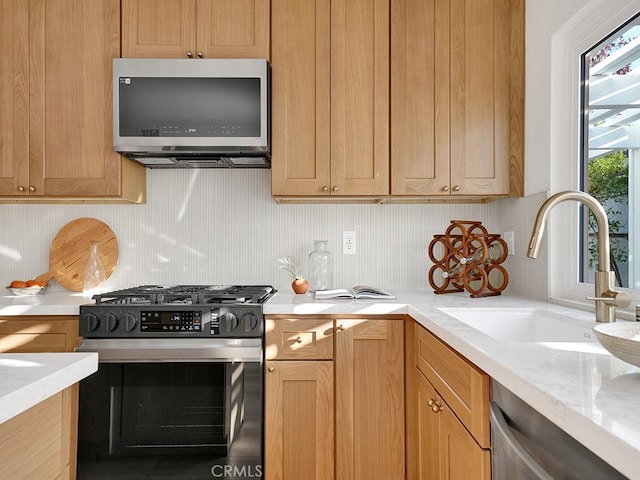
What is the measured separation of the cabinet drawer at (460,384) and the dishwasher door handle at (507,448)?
4 cm

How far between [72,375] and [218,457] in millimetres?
1261

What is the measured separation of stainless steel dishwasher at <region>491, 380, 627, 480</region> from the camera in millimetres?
696

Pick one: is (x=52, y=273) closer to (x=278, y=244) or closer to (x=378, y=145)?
(x=278, y=244)

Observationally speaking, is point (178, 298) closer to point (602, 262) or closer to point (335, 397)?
point (335, 397)

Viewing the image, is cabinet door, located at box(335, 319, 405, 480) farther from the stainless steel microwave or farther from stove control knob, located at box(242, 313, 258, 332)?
the stainless steel microwave

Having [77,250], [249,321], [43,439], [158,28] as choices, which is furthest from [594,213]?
[77,250]

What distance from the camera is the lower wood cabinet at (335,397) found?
77.7 inches

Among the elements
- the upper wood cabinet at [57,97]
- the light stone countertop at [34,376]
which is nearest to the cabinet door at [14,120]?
the upper wood cabinet at [57,97]

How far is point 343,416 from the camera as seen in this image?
78.1 inches

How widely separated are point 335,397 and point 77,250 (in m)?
1.63

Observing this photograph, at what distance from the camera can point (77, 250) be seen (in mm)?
2566

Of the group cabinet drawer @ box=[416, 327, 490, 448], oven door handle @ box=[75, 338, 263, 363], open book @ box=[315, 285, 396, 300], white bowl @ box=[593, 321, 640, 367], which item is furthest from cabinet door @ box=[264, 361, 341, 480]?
white bowl @ box=[593, 321, 640, 367]

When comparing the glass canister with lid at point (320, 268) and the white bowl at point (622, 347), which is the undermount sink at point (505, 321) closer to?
the glass canister with lid at point (320, 268)

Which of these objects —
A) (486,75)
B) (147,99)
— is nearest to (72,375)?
(147,99)
